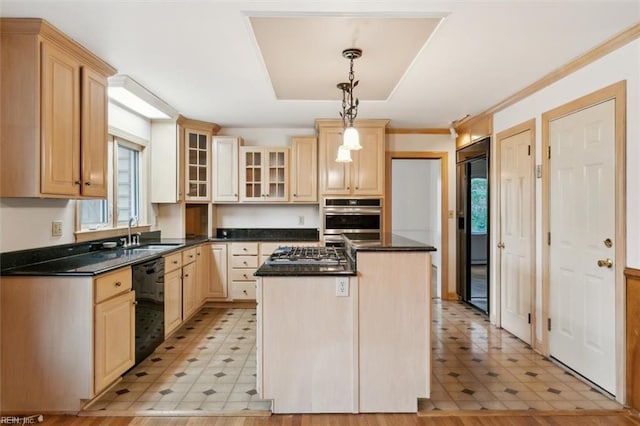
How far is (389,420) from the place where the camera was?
223cm

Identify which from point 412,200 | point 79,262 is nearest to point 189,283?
point 79,262

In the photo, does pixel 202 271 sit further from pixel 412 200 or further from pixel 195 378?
pixel 412 200

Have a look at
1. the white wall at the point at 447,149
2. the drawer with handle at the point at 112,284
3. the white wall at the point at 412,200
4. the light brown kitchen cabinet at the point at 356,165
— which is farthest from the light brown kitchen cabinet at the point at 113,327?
the white wall at the point at 412,200

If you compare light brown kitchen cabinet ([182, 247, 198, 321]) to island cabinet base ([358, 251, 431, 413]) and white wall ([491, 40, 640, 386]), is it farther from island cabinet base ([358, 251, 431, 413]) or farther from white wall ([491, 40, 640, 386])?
white wall ([491, 40, 640, 386])

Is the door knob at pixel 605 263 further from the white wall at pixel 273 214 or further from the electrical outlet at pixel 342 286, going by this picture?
the white wall at pixel 273 214

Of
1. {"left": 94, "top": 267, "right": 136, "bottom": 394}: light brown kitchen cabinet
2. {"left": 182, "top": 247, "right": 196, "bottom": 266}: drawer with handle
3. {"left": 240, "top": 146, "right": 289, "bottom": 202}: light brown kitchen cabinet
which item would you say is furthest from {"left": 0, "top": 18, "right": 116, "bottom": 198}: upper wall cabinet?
{"left": 240, "top": 146, "right": 289, "bottom": 202}: light brown kitchen cabinet

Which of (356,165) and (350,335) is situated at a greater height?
(356,165)

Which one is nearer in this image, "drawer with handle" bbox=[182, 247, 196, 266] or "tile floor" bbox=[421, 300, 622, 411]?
"tile floor" bbox=[421, 300, 622, 411]

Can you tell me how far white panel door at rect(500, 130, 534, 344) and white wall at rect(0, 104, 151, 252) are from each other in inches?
160

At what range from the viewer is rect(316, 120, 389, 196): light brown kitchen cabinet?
4.85 m

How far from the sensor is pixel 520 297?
3613 mm

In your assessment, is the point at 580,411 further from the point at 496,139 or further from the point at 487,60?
the point at 496,139

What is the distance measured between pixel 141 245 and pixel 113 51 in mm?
2015

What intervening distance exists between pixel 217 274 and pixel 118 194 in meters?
1.56
